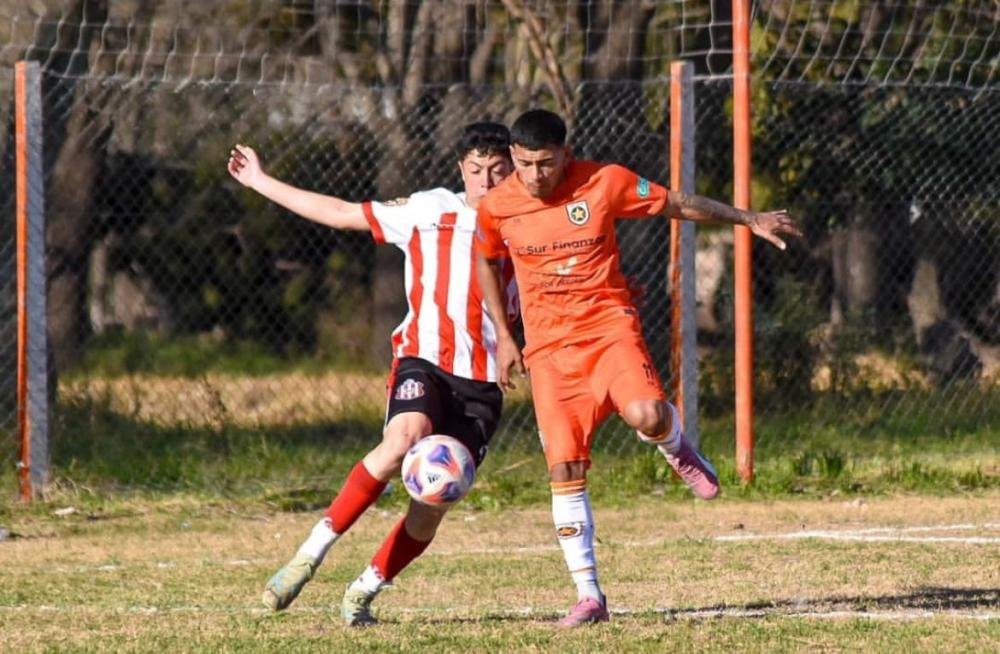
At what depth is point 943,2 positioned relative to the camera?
15.8 m

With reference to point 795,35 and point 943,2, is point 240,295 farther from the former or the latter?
point 943,2

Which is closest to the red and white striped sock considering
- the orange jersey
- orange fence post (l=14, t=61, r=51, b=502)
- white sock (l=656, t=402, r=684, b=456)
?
the orange jersey

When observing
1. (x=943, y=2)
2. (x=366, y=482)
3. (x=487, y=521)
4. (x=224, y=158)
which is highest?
(x=943, y=2)

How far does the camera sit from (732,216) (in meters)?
7.16

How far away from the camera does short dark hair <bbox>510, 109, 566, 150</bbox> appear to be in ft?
22.7

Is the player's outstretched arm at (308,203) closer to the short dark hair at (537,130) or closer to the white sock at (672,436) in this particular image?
the short dark hair at (537,130)

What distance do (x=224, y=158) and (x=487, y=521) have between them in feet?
18.1

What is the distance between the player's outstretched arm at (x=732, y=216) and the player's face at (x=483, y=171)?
68 cm

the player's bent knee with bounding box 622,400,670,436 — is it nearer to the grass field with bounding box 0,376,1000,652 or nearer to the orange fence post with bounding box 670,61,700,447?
the grass field with bounding box 0,376,1000,652

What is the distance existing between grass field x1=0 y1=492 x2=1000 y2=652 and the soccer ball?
0.47 metres

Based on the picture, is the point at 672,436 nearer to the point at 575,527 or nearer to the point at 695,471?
the point at 695,471

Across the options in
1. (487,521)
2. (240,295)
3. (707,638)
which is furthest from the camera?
(240,295)

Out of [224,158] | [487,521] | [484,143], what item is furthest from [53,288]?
[484,143]

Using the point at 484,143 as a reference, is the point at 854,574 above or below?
below
